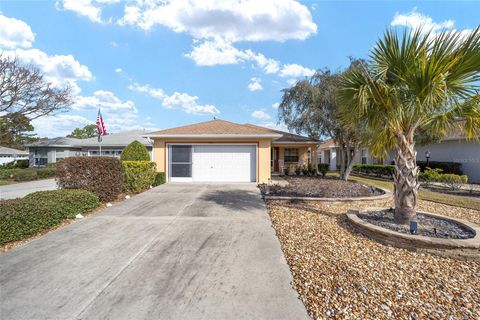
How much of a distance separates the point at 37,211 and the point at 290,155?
17.2 meters

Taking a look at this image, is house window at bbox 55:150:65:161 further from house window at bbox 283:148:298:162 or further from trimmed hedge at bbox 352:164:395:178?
trimmed hedge at bbox 352:164:395:178

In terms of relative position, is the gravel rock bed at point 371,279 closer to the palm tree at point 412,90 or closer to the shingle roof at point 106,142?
the palm tree at point 412,90

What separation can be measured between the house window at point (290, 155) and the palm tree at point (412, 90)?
46.1 ft

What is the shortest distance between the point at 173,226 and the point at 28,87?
21.8 m

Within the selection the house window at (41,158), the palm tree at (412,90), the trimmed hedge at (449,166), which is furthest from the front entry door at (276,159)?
the house window at (41,158)

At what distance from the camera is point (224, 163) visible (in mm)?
13891

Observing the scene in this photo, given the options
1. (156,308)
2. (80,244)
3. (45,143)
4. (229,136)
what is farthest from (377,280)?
(45,143)

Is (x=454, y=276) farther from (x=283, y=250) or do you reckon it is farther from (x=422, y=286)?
(x=283, y=250)

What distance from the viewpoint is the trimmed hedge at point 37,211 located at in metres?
4.71

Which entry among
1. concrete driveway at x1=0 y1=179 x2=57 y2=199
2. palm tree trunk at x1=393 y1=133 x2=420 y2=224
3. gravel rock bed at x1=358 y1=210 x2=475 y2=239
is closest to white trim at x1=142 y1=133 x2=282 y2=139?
concrete driveway at x1=0 y1=179 x2=57 y2=199

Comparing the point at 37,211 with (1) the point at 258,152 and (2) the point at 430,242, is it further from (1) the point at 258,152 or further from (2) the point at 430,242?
(1) the point at 258,152

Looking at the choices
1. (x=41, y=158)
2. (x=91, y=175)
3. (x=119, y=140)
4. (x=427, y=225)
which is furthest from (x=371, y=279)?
(x=41, y=158)

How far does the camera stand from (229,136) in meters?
13.2

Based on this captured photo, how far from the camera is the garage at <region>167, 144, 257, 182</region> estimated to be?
13828 millimetres
